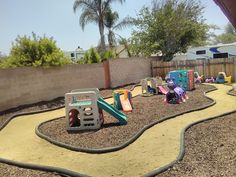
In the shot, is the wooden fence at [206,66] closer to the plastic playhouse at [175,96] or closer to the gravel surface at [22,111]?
the gravel surface at [22,111]

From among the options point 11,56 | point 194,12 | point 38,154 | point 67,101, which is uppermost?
point 194,12

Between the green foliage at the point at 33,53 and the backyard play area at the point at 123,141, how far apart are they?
9.81ft

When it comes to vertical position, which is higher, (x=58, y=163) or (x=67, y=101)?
(x=67, y=101)

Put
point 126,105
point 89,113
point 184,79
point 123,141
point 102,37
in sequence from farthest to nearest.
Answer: point 102,37, point 184,79, point 126,105, point 89,113, point 123,141

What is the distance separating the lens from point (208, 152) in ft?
18.8

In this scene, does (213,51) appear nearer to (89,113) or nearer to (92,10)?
(92,10)

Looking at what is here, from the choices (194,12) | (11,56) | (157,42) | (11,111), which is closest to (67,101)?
(11,111)

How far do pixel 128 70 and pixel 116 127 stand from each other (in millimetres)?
13161

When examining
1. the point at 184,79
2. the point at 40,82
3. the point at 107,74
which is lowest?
the point at 184,79

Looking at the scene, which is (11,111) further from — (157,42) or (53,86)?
(157,42)

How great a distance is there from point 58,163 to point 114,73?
14196 mm

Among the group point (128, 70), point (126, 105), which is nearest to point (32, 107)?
point (126, 105)

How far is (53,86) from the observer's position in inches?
590

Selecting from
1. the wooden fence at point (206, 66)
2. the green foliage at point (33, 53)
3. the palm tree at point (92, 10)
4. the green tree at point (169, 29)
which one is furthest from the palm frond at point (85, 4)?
the green foliage at point (33, 53)
